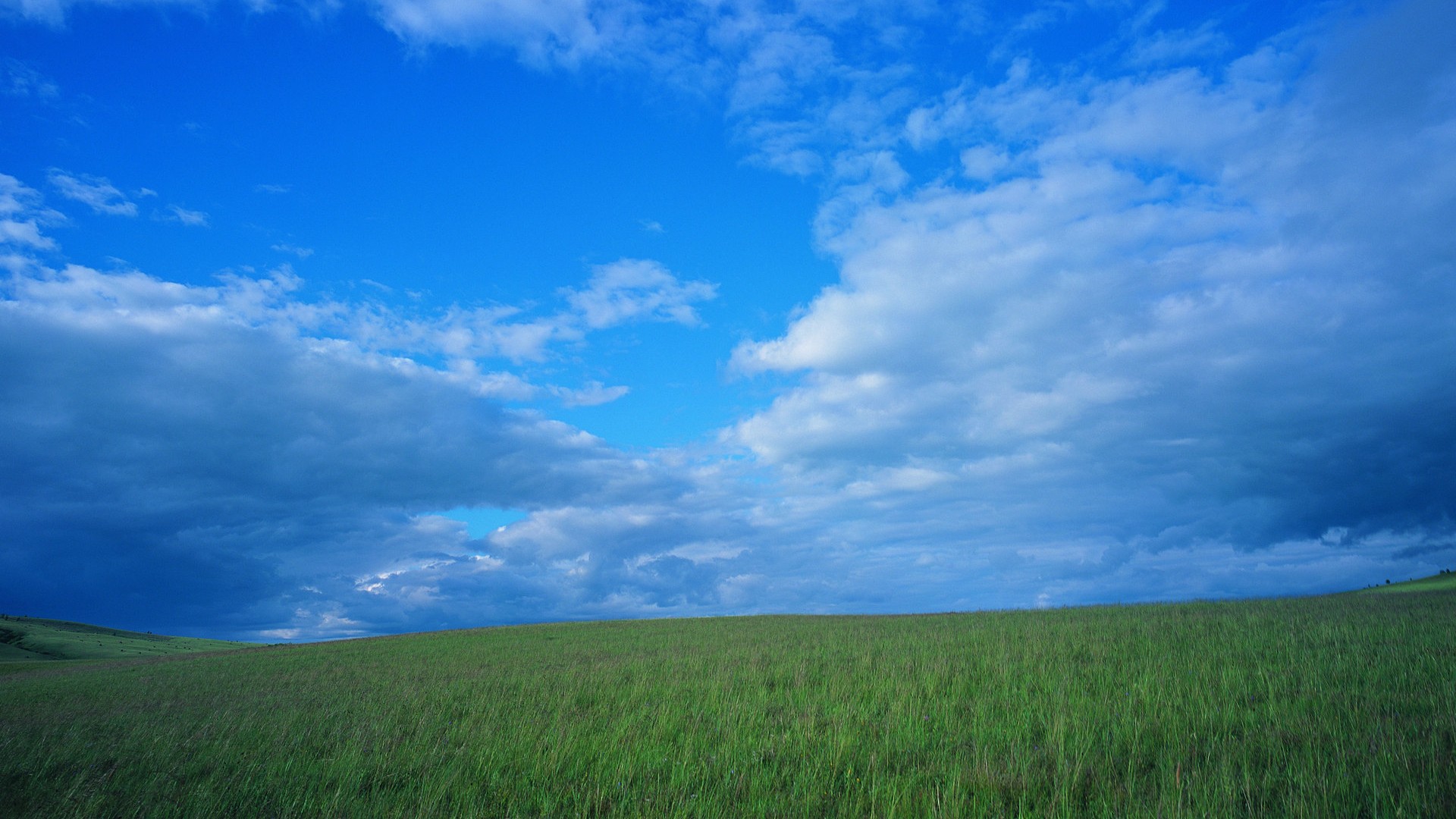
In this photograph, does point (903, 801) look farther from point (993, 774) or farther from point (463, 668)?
point (463, 668)

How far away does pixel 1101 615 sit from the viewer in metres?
25.0

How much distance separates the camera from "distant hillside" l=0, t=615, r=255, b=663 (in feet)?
148

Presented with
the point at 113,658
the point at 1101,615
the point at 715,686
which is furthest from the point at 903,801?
the point at 113,658

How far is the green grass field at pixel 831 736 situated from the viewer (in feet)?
22.4

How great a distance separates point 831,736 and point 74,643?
226 feet

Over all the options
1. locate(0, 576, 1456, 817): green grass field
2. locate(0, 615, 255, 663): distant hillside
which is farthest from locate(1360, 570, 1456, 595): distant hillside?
locate(0, 615, 255, 663): distant hillside

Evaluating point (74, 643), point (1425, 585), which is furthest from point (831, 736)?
point (74, 643)

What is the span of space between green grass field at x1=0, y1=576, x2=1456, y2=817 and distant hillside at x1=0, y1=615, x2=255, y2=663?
36044 millimetres

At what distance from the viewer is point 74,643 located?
51188 mm

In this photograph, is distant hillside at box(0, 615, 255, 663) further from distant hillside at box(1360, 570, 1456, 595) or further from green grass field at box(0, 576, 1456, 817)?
distant hillside at box(1360, 570, 1456, 595)

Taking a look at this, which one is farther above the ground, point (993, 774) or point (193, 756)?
point (993, 774)

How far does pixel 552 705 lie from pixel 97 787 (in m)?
6.57

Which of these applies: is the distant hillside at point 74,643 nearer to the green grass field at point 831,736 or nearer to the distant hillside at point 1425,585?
the green grass field at point 831,736

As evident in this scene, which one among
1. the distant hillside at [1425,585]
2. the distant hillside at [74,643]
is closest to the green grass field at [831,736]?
the distant hillside at [1425,585]
